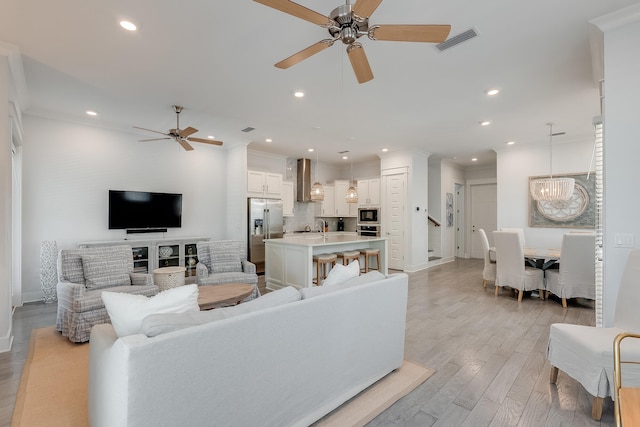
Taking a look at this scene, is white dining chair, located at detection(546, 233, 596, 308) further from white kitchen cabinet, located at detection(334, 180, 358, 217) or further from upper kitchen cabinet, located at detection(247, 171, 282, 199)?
upper kitchen cabinet, located at detection(247, 171, 282, 199)

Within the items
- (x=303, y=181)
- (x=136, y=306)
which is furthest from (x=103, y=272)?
(x=303, y=181)

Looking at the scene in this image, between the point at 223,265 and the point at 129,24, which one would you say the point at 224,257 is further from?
the point at 129,24

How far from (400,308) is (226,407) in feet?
4.88

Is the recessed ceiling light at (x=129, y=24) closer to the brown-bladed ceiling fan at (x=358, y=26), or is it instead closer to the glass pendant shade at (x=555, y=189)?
the brown-bladed ceiling fan at (x=358, y=26)

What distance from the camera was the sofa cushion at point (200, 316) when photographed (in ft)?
4.29

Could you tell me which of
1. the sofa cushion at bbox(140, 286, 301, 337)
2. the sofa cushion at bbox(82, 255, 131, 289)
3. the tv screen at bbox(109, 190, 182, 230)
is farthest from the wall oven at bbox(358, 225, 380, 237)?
the sofa cushion at bbox(140, 286, 301, 337)

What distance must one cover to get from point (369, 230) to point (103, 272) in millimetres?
5749

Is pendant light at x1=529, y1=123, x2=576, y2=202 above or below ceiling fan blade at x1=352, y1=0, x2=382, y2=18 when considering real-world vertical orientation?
below

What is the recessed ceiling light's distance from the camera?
2.36m

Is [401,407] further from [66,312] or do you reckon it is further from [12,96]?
[12,96]

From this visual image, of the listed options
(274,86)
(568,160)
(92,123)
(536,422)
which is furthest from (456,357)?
(92,123)

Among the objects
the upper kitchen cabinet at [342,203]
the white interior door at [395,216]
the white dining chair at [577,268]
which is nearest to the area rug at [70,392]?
the white dining chair at [577,268]

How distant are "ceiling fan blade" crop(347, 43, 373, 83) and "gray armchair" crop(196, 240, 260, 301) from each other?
3.14 meters

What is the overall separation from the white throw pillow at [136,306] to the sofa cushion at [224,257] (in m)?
2.94
